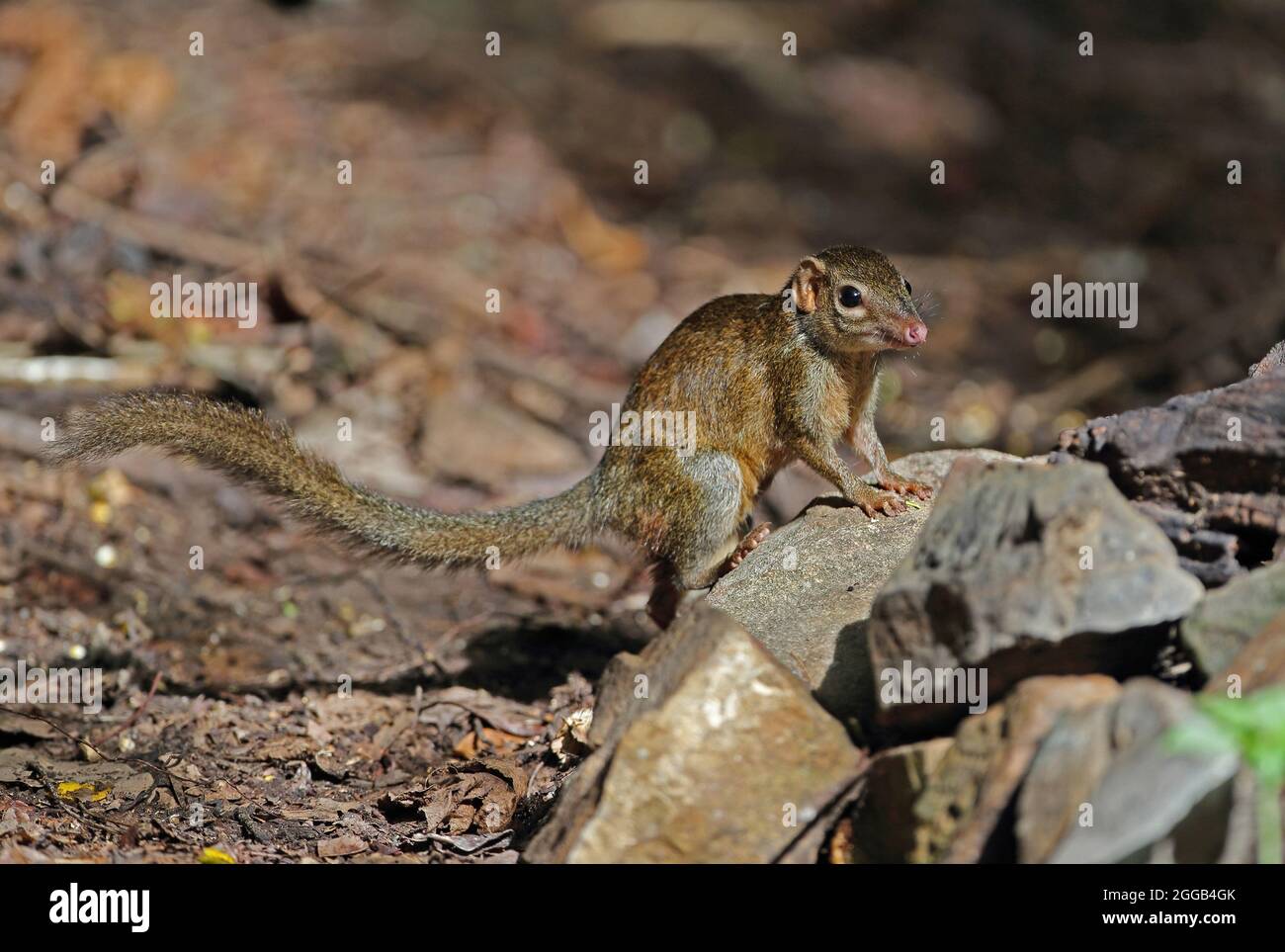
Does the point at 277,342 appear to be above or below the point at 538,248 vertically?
below

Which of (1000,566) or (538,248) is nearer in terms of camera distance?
(1000,566)

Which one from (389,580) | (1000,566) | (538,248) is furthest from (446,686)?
(538,248)

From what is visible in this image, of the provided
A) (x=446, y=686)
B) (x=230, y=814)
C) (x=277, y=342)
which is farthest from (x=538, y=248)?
(x=230, y=814)

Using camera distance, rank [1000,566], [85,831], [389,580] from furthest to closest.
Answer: [389,580] → [85,831] → [1000,566]

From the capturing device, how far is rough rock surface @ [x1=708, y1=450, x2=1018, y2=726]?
4883 mm

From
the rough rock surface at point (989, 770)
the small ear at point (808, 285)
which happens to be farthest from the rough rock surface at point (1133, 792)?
the small ear at point (808, 285)

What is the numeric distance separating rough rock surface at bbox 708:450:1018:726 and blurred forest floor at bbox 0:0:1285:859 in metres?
1.12

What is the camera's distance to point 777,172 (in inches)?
574

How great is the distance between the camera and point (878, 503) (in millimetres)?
5938

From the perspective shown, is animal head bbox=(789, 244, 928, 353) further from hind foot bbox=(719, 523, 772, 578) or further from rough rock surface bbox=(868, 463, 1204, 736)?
rough rock surface bbox=(868, 463, 1204, 736)
